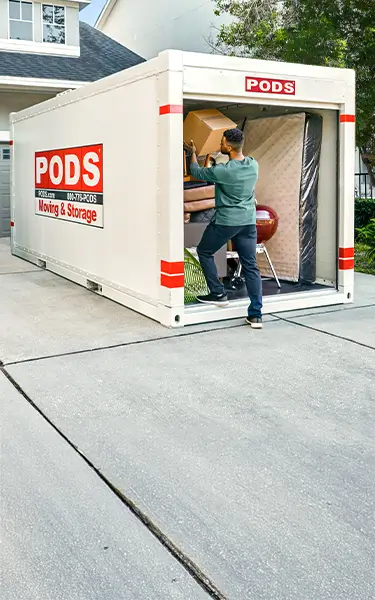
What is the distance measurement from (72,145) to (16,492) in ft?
22.2

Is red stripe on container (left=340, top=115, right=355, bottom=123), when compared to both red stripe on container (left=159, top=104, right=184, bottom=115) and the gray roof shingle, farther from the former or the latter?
the gray roof shingle

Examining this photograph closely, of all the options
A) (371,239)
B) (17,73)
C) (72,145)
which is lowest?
(371,239)

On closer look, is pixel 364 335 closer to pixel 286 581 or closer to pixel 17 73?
pixel 286 581

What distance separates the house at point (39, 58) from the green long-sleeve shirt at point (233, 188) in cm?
1125

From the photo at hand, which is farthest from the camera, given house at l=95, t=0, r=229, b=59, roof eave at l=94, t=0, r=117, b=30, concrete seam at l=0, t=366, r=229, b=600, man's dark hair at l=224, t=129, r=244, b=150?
roof eave at l=94, t=0, r=117, b=30

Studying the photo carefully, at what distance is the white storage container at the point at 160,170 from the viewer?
6.91 metres

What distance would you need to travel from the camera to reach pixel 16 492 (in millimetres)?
3516

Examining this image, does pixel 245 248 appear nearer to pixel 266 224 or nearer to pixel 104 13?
pixel 266 224

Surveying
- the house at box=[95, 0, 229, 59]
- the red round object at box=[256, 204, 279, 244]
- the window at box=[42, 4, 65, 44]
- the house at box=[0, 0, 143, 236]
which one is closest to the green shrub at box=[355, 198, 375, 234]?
the red round object at box=[256, 204, 279, 244]

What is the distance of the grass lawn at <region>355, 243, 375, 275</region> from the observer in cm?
1115

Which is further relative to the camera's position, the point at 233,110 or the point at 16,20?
the point at 16,20

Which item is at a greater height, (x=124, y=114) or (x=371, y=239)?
(x=124, y=114)

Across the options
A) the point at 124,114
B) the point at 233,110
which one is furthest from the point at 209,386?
the point at 233,110

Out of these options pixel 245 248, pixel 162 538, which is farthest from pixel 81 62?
pixel 162 538
